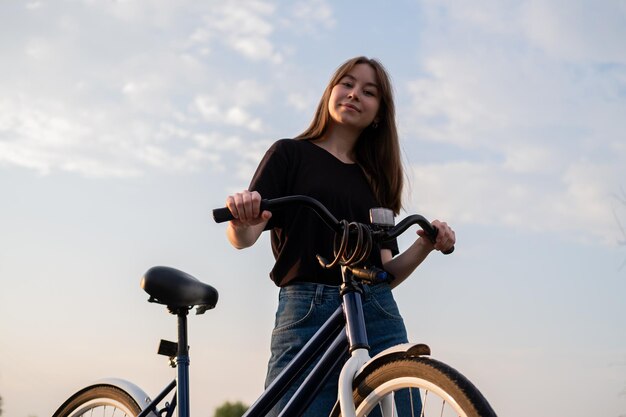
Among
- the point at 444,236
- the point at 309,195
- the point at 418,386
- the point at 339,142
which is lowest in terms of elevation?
the point at 418,386

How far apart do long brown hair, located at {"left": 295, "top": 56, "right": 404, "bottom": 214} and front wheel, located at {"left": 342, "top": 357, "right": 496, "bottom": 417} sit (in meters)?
1.22

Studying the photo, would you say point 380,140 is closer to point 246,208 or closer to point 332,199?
point 332,199

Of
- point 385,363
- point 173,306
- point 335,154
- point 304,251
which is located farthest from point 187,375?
point 385,363

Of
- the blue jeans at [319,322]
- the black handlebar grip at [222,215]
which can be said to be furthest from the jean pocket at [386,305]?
the black handlebar grip at [222,215]

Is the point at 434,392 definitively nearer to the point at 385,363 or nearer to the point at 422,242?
the point at 385,363

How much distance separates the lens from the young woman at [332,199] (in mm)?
3146

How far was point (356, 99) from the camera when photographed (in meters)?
3.54

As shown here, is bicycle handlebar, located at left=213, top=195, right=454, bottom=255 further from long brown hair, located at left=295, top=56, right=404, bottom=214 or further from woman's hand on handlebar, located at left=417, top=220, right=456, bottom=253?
long brown hair, located at left=295, top=56, right=404, bottom=214

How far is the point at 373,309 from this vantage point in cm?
316

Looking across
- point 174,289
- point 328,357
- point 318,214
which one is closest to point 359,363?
point 328,357

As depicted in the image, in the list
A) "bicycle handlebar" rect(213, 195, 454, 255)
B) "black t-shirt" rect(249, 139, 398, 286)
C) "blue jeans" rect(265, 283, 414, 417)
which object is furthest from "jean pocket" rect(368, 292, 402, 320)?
"bicycle handlebar" rect(213, 195, 454, 255)

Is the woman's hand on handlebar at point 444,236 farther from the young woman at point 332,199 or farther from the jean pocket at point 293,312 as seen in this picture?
the jean pocket at point 293,312

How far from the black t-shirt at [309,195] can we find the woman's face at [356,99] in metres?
0.17

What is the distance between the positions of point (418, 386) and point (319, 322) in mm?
825
